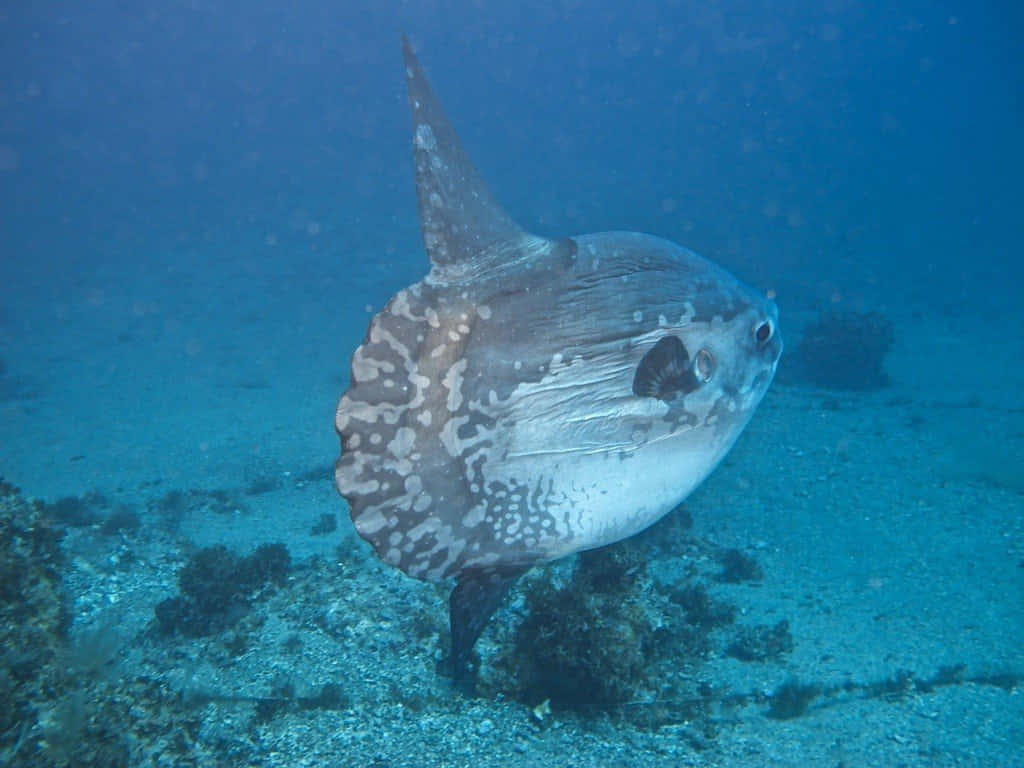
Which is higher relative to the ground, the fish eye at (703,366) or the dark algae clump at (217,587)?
the fish eye at (703,366)

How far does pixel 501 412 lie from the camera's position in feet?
8.46

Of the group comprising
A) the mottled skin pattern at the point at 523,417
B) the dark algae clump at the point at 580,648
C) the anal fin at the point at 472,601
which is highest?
the mottled skin pattern at the point at 523,417

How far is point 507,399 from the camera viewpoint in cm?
259

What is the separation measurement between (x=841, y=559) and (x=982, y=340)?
17.4m

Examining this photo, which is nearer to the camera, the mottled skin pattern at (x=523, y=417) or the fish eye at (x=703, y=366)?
the mottled skin pattern at (x=523, y=417)

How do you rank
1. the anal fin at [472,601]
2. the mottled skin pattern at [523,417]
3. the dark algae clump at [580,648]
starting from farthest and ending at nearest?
the dark algae clump at [580,648], the anal fin at [472,601], the mottled skin pattern at [523,417]

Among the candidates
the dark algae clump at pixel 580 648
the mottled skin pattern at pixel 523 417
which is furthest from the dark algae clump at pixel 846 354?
the mottled skin pattern at pixel 523 417

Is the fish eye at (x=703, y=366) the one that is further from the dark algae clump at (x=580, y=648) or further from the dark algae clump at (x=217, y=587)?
the dark algae clump at (x=217, y=587)

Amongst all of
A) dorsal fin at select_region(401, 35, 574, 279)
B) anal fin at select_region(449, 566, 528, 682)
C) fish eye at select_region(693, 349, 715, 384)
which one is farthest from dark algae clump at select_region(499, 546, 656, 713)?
dorsal fin at select_region(401, 35, 574, 279)

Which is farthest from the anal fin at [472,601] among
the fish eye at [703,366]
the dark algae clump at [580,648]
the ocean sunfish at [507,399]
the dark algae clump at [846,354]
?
the dark algae clump at [846,354]

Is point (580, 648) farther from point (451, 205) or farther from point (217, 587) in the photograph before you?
point (217, 587)

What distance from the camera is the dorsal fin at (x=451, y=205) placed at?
255 cm


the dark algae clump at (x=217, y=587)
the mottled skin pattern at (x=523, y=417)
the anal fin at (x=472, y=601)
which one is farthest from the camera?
the dark algae clump at (x=217, y=587)

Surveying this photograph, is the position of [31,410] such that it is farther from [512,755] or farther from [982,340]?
[982,340]
